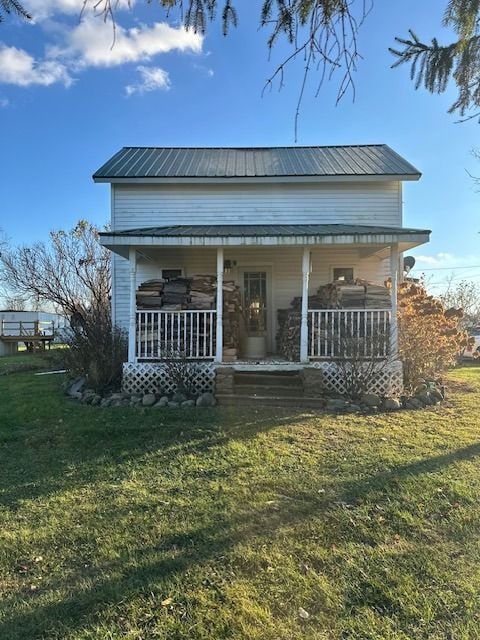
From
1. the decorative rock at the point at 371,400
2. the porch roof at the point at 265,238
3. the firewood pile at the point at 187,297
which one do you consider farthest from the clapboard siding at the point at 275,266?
the decorative rock at the point at 371,400

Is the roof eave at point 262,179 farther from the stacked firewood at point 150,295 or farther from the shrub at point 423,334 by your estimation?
the stacked firewood at point 150,295

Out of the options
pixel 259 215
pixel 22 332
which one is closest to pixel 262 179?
pixel 259 215

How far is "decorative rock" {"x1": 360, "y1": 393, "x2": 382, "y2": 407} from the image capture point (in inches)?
321

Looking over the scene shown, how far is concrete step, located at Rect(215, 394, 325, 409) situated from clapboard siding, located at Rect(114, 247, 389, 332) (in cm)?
437

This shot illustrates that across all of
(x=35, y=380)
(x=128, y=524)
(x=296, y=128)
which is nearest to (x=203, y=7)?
(x=296, y=128)

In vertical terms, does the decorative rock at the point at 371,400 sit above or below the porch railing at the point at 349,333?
below

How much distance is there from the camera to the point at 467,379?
40.1ft

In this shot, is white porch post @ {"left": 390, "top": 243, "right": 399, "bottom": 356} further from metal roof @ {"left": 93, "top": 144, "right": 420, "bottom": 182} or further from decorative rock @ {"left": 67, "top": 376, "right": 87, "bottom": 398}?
decorative rock @ {"left": 67, "top": 376, "right": 87, "bottom": 398}

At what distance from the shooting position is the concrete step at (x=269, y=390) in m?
8.23

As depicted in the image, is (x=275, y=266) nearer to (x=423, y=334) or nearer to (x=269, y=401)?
(x=423, y=334)

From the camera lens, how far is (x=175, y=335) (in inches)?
373

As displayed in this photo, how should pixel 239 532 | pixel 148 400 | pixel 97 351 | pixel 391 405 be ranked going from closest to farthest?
pixel 239 532 → pixel 391 405 → pixel 148 400 → pixel 97 351

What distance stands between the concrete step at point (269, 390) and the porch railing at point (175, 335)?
1.11 m

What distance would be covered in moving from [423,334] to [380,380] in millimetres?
1655
